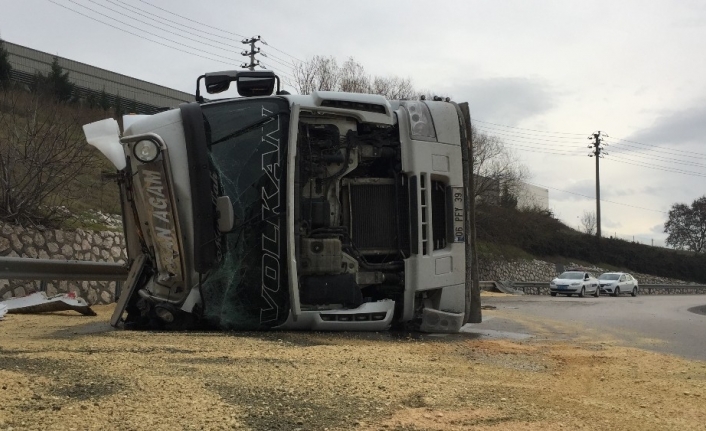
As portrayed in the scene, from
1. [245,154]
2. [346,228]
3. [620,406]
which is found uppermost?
[245,154]

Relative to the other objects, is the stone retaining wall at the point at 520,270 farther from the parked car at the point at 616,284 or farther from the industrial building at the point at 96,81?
the industrial building at the point at 96,81

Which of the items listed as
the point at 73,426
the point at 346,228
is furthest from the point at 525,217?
the point at 73,426

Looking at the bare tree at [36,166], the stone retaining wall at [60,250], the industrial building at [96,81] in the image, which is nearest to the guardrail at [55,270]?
the stone retaining wall at [60,250]

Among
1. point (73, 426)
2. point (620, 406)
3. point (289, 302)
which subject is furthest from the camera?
point (289, 302)

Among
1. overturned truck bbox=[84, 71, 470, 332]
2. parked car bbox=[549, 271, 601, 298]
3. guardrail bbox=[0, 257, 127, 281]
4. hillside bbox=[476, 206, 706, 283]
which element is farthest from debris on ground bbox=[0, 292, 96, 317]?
hillside bbox=[476, 206, 706, 283]

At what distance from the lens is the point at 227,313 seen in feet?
19.2

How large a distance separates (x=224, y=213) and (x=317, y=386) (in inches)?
98.2

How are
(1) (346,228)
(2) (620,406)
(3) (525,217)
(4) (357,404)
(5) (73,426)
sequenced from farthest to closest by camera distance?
(3) (525,217) < (1) (346,228) < (2) (620,406) < (4) (357,404) < (5) (73,426)

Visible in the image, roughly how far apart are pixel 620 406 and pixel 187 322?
11.9 ft

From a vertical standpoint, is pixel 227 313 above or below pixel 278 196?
below

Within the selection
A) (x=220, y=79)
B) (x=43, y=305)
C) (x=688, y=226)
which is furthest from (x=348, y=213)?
(x=688, y=226)

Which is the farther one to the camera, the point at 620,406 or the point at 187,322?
the point at 187,322

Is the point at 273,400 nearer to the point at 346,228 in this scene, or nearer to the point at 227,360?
the point at 227,360

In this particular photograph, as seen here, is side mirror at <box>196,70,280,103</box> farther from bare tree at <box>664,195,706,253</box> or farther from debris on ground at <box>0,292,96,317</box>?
bare tree at <box>664,195,706,253</box>
